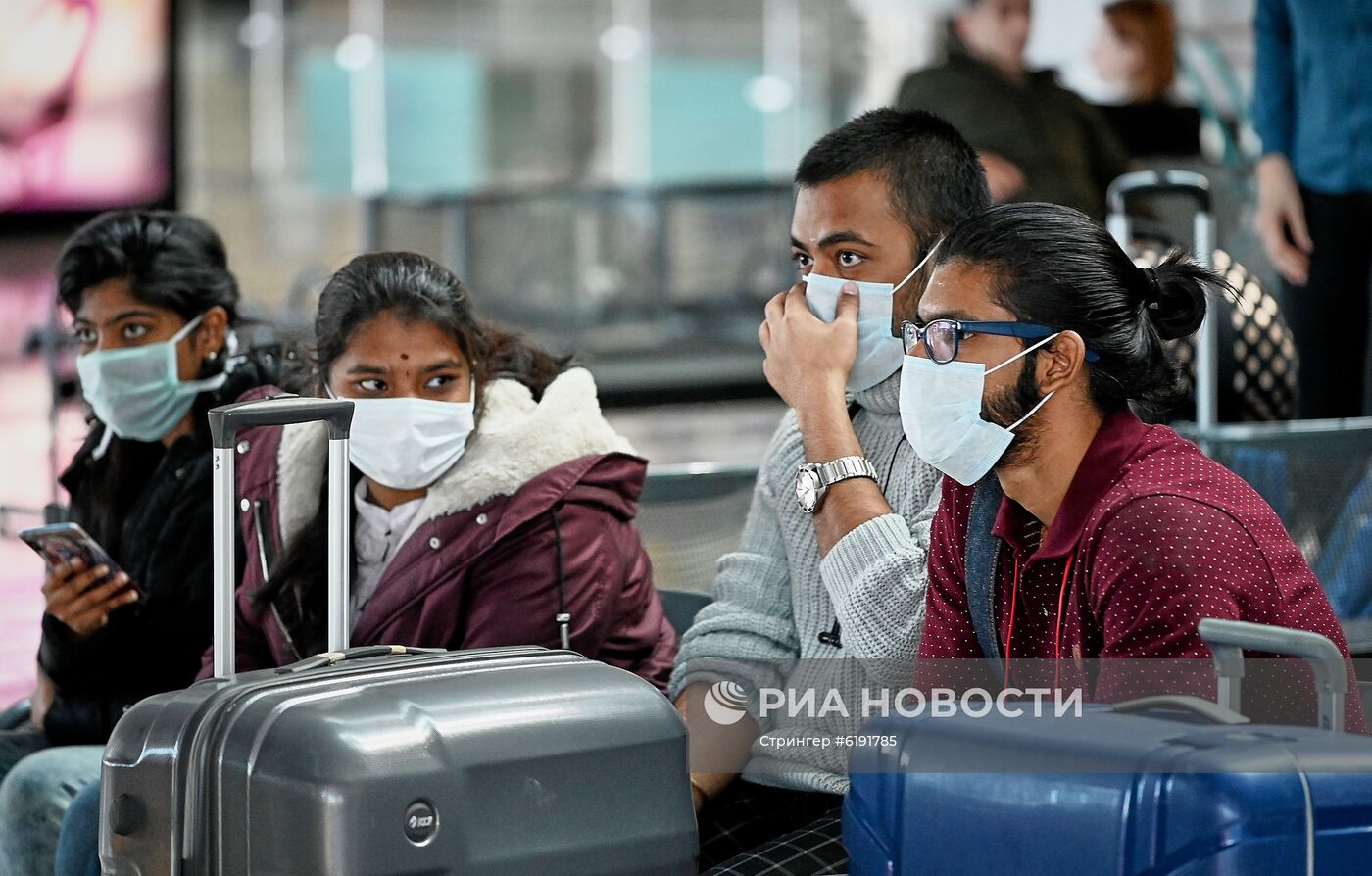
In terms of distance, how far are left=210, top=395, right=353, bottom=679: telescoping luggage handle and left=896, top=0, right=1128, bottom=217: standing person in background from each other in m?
2.99

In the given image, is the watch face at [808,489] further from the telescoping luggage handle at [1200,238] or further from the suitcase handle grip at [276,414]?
the telescoping luggage handle at [1200,238]

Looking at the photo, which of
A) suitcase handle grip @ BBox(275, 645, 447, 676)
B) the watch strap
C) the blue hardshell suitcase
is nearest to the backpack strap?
the watch strap

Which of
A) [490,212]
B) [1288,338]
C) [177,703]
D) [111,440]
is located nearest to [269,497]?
[111,440]

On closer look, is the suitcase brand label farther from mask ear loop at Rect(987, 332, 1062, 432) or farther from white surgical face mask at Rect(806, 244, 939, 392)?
white surgical face mask at Rect(806, 244, 939, 392)

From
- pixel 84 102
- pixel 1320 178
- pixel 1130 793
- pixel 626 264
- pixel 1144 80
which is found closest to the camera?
pixel 1130 793

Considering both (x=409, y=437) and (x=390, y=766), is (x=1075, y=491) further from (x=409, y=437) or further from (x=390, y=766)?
(x=409, y=437)

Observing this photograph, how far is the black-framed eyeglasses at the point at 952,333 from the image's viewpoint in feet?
6.21

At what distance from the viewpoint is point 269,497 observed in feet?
8.54

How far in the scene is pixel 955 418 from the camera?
77.0 inches

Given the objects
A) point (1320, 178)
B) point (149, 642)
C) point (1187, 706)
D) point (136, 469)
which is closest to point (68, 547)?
point (149, 642)

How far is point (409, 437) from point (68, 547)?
23.6 inches

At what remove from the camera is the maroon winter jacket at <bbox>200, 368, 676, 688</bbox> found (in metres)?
2.44

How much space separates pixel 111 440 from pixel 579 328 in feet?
22.4

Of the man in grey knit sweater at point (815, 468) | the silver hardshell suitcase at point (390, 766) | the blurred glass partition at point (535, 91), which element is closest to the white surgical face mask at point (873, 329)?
the man in grey knit sweater at point (815, 468)
